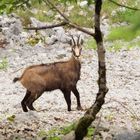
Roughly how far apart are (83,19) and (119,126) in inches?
473

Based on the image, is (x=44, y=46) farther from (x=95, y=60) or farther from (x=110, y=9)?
(x=110, y=9)

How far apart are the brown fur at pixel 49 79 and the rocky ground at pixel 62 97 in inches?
13.8

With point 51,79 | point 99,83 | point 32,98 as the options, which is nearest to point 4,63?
point 51,79

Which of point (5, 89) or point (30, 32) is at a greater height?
point (30, 32)

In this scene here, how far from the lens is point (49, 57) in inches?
717

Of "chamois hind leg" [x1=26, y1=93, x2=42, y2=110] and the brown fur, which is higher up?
the brown fur

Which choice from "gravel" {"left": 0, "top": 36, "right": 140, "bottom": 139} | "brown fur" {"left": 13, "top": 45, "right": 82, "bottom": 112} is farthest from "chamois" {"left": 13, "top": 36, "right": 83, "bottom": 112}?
"gravel" {"left": 0, "top": 36, "right": 140, "bottom": 139}

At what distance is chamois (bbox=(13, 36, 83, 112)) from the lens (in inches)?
482

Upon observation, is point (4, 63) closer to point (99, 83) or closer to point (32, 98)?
point (32, 98)

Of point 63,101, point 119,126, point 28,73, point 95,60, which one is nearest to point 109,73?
point 95,60

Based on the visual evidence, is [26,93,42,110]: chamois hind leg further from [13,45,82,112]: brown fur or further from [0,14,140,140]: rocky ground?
[0,14,140,140]: rocky ground

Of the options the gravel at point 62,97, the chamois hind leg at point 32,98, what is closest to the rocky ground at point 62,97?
the gravel at point 62,97

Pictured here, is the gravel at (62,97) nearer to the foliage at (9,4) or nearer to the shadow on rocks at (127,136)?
the shadow on rocks at (127,136)

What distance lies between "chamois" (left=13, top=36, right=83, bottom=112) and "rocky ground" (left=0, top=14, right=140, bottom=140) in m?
0.35
